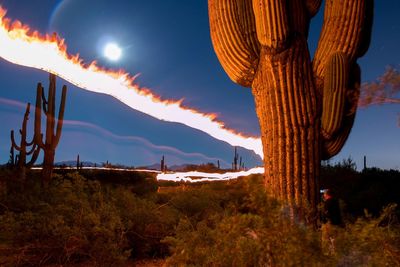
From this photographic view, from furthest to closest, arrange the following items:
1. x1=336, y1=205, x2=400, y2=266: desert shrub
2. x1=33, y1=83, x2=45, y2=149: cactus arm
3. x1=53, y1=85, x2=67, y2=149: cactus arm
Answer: x1=33, y1=83, x2=45, y2=149: cactus arm, x1=53, y1=85, x2=67, y2=149: cactus arm, x1=336, y1=205, x2=400, y2=266: desert shrub

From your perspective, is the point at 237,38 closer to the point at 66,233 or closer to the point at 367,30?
the point at 367,30

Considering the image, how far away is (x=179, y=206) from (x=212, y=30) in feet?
15.2

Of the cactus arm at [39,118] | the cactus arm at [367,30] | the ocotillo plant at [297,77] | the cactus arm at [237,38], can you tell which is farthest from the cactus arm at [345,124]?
the cactus arm at [39,118]

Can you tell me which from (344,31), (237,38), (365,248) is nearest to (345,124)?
(344,31)

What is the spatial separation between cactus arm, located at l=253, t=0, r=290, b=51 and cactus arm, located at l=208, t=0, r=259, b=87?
47 cm

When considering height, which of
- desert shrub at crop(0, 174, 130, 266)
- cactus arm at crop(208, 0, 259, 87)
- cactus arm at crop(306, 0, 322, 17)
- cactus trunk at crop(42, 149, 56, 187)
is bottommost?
desert shrub at crop(0, 174, 130, 266)

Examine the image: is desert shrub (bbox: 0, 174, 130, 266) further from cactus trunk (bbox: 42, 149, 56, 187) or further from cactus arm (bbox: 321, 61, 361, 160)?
cactus trunk (bbox: 42, 149, 56, 187)

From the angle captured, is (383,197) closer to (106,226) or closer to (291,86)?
(291,86)

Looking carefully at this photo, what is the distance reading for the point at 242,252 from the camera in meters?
3.73

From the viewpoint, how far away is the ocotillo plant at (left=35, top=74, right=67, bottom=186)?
585 inches

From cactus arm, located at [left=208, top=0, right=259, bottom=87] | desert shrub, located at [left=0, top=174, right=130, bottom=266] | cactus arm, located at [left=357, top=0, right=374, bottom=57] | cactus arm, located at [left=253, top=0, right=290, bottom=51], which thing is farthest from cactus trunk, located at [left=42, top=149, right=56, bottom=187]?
cactus arm, located at [left=357, top=0, right=374, bottom=57]

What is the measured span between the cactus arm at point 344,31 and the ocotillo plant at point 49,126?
396 inches

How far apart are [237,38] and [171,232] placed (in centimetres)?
375

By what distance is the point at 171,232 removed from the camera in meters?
8.53
